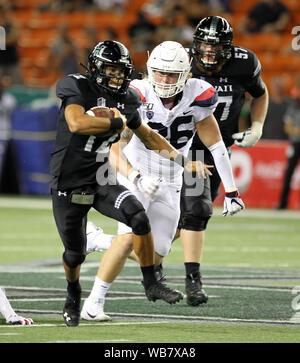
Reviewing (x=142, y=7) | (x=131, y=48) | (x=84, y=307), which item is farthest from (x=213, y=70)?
(x=142, y=7)

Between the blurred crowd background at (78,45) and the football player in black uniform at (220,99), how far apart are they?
5.97 metres

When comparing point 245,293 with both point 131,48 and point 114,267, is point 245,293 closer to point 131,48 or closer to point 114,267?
point 114,267

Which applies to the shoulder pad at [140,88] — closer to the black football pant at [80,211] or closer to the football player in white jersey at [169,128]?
the football player in white jersey at [169,128]

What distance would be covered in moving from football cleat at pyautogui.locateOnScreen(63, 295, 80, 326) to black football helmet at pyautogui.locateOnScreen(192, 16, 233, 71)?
222cm

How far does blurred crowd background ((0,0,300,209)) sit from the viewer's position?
1477 cm

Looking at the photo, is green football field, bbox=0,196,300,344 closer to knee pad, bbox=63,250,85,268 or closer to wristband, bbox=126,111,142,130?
knee pad, bbox=63,250,85,268

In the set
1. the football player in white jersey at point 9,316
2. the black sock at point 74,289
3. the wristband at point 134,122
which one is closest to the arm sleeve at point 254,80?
the wristband at point 134,122

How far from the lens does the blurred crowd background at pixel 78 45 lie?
14766 millimetres

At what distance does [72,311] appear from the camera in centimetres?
563

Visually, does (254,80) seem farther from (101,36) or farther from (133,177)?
(101,36)

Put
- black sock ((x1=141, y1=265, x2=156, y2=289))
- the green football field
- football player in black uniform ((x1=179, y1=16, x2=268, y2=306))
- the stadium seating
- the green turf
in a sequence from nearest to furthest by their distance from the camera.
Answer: the green turf → the green football field → black sock ((x1=141, y1=265, x2=156, y2=289)) → football player in black uniform ((x1=179, y1=16, x2=268, y2=306)) → the stadium seating

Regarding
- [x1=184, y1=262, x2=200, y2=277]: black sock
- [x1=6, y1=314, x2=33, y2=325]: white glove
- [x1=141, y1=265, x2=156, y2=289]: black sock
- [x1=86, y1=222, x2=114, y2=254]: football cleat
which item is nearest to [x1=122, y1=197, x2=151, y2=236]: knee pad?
[x1=141, y1=265, x2=156, y2=289]: black sock

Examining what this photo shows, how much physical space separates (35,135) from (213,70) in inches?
310

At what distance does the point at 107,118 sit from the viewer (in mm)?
5414
